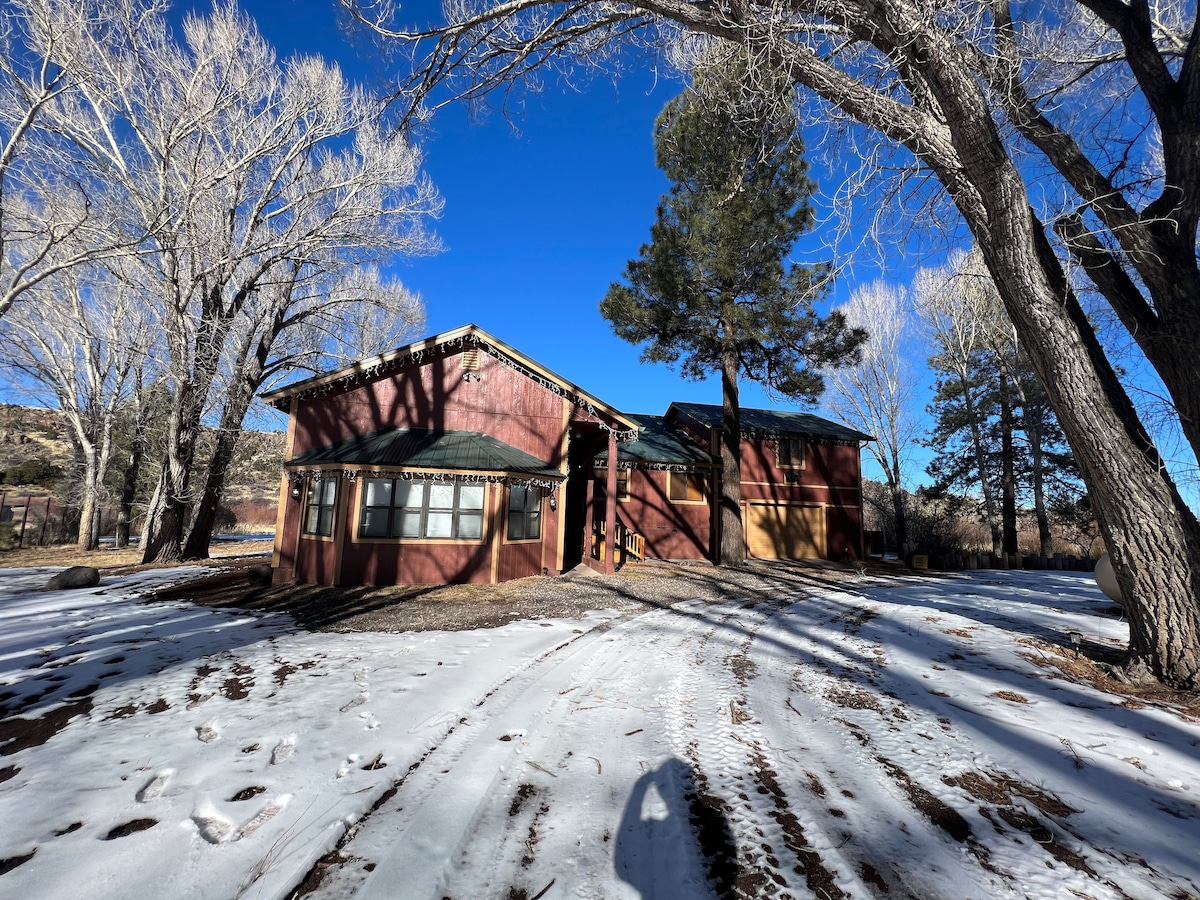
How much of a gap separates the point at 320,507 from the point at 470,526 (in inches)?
136

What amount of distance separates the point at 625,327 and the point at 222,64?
12.4m

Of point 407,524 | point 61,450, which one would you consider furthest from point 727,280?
point 61,450

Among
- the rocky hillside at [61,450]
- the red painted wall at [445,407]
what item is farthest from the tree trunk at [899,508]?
the rocky hillside at [61,450]

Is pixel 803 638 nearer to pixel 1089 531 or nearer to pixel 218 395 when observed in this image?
pixel 218 395

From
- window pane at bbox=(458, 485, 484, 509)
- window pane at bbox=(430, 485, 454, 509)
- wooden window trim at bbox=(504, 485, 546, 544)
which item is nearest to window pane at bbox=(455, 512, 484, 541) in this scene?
window pane at bbox=(458, 485, 484, 509)

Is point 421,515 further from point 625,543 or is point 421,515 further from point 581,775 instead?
point 581,775

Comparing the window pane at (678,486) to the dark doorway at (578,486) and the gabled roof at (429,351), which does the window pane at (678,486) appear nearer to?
the dark doorway at (578,486)

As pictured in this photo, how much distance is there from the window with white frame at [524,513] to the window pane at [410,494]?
6.60 feet

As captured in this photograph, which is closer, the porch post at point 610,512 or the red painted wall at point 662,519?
the porch post at point 610,512

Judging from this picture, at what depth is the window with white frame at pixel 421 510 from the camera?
1111 centimetres

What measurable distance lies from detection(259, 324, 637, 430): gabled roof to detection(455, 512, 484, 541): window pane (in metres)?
4.16

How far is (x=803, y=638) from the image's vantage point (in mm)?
6523

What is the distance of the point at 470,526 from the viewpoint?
11445mm

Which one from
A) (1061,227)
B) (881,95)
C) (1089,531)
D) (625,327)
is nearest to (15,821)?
(881,95)
